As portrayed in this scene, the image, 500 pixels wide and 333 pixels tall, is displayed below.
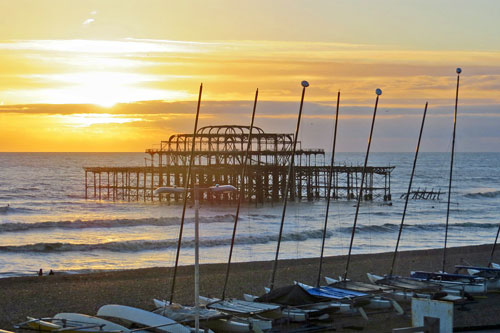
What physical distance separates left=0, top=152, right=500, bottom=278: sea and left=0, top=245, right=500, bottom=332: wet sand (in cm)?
362

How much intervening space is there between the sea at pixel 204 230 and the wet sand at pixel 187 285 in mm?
3623

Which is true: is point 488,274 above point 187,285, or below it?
above

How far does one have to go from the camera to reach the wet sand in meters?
18.5

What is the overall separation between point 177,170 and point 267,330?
4721 cm

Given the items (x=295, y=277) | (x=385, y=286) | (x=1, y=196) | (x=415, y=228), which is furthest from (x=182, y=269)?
(x=1, y=196)

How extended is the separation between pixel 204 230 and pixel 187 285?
22.0 meters

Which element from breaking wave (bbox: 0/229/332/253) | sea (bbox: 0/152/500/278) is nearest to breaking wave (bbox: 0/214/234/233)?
sea (bbox: 0/152/500/278)

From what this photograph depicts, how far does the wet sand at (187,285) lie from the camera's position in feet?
60.8

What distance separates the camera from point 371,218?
55.5 m

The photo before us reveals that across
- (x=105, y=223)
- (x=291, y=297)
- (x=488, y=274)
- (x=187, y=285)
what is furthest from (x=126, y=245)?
(x=291, y=297)

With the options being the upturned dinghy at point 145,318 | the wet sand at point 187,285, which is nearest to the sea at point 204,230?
the wet sand at point 187,285

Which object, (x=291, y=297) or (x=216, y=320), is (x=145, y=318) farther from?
(x=291, y=297)

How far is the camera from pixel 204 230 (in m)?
46.4

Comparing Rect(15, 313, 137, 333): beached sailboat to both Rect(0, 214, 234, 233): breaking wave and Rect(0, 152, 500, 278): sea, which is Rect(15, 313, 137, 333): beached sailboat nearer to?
Rect(0, 152, 500, 278): sea
